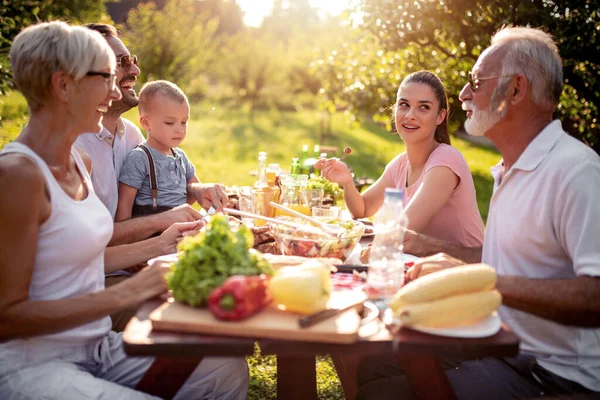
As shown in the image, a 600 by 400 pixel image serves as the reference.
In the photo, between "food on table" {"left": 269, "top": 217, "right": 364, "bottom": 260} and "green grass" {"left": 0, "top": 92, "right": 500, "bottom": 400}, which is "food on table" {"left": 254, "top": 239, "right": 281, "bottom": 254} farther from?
"green grass" {"left": 0, "top": 92, "right": 500, "bottom": 400}

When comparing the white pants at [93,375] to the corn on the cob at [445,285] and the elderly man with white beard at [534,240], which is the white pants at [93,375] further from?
the corn on the cob at [445,285]

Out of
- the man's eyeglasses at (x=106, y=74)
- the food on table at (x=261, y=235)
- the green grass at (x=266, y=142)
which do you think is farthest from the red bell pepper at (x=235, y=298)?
the green grass at (x=266, y=142)

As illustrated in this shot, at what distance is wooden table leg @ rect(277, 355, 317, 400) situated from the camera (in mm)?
2691

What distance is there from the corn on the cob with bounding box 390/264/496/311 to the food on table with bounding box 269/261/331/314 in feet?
0.79

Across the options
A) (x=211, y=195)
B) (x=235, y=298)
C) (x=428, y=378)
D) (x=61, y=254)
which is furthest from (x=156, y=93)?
(x=428, y=378)

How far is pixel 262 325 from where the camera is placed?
1742mm

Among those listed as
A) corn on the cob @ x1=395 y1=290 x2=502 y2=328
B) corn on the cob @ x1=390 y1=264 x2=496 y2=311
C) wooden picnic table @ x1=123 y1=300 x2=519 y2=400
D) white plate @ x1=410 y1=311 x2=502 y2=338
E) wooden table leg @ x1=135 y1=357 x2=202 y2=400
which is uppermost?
corn on the cob @ x1=390 y1=264 x2=496 y2=311

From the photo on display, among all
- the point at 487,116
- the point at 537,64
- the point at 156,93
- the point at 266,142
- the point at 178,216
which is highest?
the point at 537,64

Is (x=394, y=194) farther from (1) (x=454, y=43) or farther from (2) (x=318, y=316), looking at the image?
(1) (x=454, y=43)

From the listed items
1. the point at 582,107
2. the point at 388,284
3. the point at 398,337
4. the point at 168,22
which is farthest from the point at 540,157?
the point at 168,22

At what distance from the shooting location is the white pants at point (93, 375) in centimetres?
204

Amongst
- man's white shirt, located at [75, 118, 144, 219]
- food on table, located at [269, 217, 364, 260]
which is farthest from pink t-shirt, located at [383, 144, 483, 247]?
man's white shirt, located at [75, 118, 144, 219]

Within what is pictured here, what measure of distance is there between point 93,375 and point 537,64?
232 cm

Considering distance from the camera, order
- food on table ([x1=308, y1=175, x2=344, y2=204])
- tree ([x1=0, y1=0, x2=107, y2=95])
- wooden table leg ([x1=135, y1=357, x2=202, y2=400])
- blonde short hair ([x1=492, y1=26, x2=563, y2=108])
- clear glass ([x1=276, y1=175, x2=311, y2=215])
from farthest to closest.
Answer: tree ([x1=0, y1=0, x2=107, y2=95]), food on table ([x1=308, y1=175, x2=344, y2=204]), clear glass ([x1=276, y1=175, x2=311, y2=215]), blonde short hair ([x1=492, y1=26, x2=563, y2=108]), wooden table leg ([x1=135, y1=357, x2=202, y2=400])
